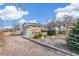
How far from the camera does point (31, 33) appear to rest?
6.53 ft

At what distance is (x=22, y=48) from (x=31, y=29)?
0.20m

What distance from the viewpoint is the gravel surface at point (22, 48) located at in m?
1.95

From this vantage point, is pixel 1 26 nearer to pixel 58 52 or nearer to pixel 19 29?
pixel 19 29

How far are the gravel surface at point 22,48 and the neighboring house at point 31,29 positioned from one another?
2.7 inches

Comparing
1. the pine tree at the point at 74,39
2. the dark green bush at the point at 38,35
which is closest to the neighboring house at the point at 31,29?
the dark green bush at the point at 38,35

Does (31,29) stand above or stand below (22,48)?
above

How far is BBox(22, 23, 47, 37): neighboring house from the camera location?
6.46 ft

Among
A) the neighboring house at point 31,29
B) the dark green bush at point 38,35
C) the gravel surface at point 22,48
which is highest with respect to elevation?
the neighboring house at point 31,29

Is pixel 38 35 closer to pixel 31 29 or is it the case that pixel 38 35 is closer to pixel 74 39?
pixel 31 29

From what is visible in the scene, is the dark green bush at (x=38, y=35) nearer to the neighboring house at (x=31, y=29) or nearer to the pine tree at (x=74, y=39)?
Answer: the neighboring house at (x=31, y=29)

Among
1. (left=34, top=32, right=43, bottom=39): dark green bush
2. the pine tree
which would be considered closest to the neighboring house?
(left=34, top=32, right=43, bottom=39): dark green bush

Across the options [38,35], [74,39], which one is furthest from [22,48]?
[74,39]

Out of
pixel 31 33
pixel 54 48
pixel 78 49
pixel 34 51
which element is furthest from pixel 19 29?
pixel 78 49

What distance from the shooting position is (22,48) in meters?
1.96
